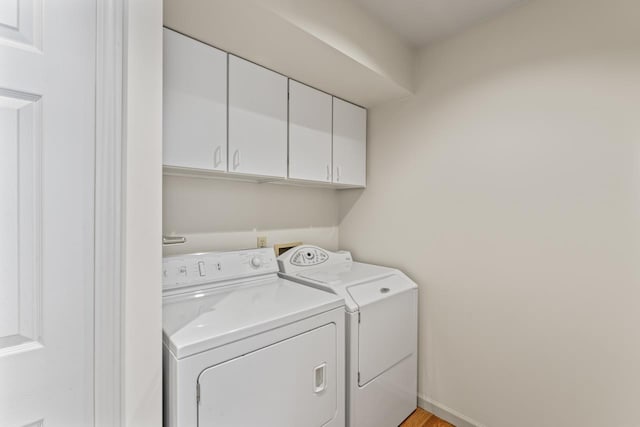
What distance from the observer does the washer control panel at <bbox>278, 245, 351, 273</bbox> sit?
6.29ft

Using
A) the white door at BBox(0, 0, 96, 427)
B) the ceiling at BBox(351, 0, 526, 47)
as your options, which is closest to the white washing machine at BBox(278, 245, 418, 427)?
the white door at BBox(0, 0, 96, 427)

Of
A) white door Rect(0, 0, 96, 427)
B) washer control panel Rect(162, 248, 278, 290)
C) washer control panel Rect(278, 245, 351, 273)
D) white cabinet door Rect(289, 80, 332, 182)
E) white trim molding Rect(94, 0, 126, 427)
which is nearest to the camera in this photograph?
white door Rect(0, 0, 96, 427)

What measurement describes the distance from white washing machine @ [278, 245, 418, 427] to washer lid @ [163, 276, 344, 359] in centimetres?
16

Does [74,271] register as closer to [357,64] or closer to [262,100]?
[262,100]

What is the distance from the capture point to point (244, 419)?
1.06 metres

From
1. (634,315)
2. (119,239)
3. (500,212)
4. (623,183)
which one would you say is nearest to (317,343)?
(119,239)

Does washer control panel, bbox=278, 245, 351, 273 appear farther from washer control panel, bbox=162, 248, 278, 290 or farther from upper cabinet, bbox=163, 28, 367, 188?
upper cabinet, bbox=163, 28, 367, 188

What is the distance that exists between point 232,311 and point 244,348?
0.21 metres

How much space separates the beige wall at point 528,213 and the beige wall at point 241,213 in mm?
Result: 632

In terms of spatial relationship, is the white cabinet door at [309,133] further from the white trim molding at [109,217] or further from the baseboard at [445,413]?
the baseboard at [445,413]

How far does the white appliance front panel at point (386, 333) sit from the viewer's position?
5.08 ft

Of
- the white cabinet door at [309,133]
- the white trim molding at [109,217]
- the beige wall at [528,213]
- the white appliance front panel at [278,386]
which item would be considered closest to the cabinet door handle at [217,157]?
the white cabinet door at [309,133]

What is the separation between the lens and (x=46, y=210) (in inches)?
29.0

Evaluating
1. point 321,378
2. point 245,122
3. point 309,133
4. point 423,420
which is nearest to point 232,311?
point 321,378
